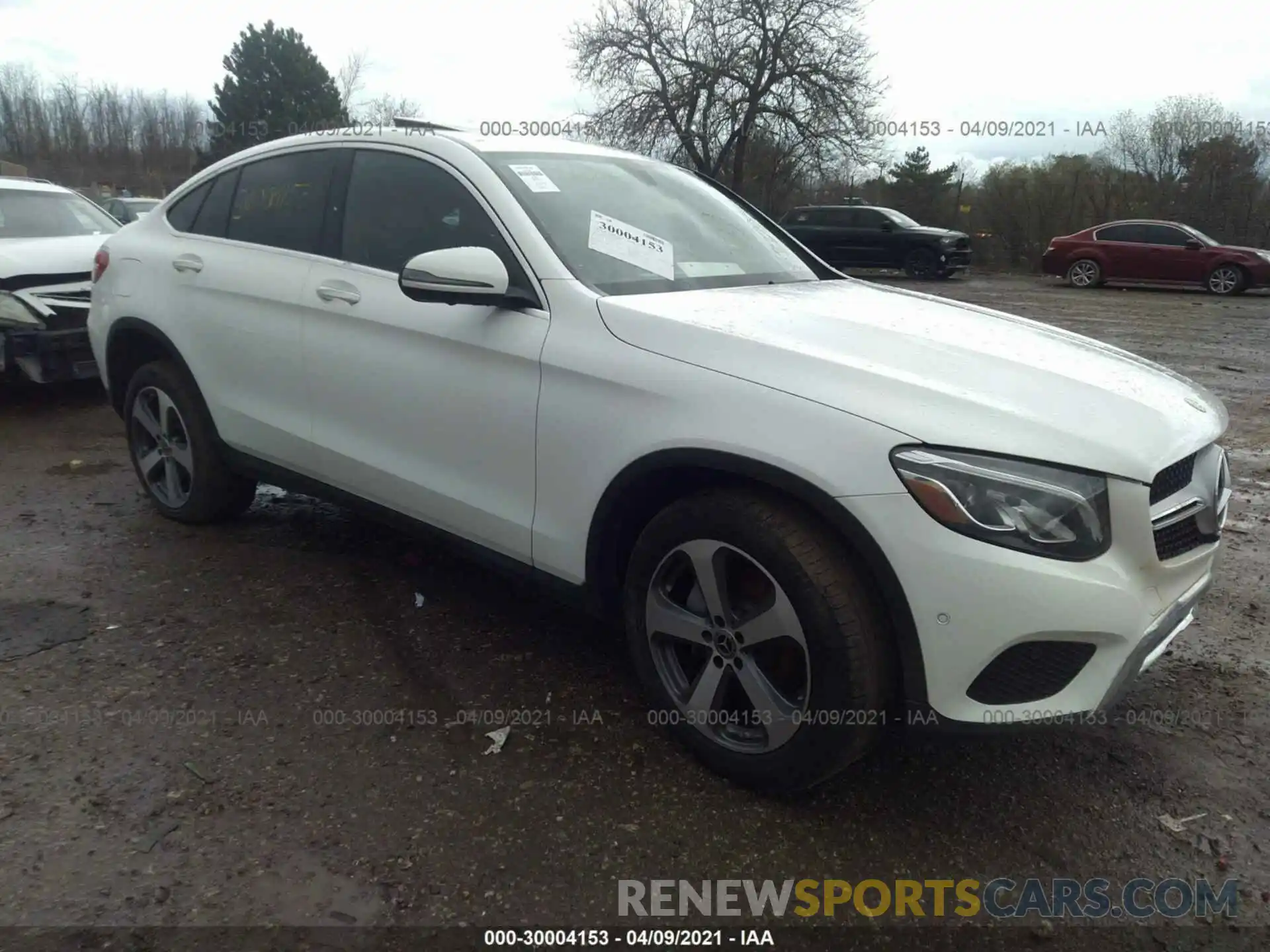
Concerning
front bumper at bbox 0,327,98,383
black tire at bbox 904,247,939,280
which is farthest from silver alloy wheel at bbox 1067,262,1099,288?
front bumper at bbox 0,327,98,383

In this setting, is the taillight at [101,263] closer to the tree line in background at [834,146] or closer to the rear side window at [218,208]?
the rear side window at [218,208]

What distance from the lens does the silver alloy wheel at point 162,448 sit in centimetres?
430

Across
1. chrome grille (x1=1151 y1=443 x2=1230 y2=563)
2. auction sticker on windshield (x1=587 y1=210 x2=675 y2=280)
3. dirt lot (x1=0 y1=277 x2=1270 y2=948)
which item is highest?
auction sticker on windshield (x1=587 y1=210 x2=675 y2=280)

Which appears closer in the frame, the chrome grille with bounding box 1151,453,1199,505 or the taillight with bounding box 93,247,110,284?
the chrome grille with bounding box 1151,453,1199,505

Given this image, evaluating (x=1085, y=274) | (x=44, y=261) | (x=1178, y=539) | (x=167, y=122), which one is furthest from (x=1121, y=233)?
(x=167, y=122)

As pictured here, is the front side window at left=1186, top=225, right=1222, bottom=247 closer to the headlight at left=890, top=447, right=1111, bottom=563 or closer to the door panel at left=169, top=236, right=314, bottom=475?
the door panel at left=169, top=236, right=314, bottom=475

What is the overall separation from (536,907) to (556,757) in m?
0.59

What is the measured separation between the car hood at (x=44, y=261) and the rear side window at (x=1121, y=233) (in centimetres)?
1898

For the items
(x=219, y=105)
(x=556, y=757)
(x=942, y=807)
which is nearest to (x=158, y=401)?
(x=556, y=757)

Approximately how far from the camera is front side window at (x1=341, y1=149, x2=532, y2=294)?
315 cm

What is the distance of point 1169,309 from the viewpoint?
51.6 feet

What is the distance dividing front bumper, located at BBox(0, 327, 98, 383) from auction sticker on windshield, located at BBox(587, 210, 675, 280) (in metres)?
4.41

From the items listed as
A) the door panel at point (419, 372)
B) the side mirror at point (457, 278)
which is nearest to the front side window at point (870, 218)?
the door panel at point (419, 372)

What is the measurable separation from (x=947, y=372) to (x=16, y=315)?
6115 mm
